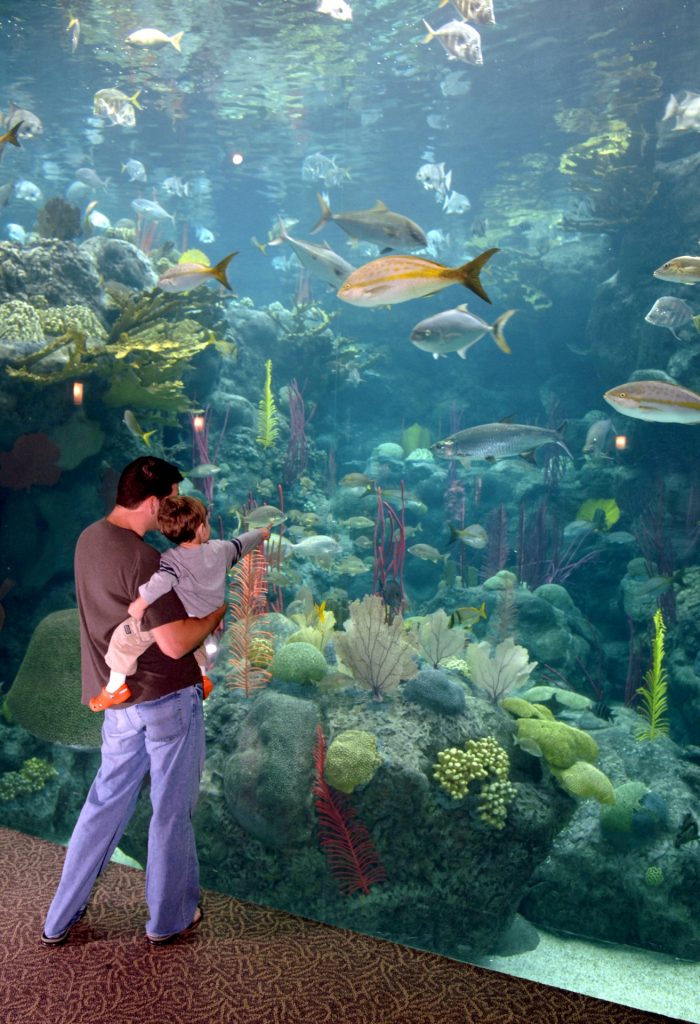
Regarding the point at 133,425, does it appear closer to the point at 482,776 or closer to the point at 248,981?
the point at 482,776

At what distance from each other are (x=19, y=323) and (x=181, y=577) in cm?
438

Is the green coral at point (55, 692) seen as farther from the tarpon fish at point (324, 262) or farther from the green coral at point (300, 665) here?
the tarpon fish at point (324, 262)

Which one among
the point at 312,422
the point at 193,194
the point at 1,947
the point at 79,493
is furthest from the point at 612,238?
the point at 193,194

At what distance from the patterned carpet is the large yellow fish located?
320cm

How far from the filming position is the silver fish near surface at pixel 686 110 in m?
11.0

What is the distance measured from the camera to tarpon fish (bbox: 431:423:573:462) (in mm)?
5984

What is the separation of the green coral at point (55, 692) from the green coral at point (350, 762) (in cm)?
177

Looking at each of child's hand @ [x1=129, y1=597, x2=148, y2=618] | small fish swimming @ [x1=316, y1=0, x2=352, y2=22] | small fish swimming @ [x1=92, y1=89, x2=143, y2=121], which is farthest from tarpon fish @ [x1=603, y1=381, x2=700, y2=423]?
small fish swimming @ [x1=316, y1=0, x2=352, y2=22]

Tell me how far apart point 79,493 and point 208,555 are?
384 cm

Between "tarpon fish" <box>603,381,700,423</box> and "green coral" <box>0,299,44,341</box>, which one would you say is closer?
"tarpon fish" <box>603,381,700,423</box>

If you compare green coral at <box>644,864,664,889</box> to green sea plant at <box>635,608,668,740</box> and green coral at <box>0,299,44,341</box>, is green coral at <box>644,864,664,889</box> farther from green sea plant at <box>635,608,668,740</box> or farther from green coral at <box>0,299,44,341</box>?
green coral at <box>0,299,44,341</box>

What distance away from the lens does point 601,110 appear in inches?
708

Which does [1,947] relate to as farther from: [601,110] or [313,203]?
[313,203]

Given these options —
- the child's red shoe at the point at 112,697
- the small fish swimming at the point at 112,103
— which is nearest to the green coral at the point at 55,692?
the child's red shoe at the point at 112,697
